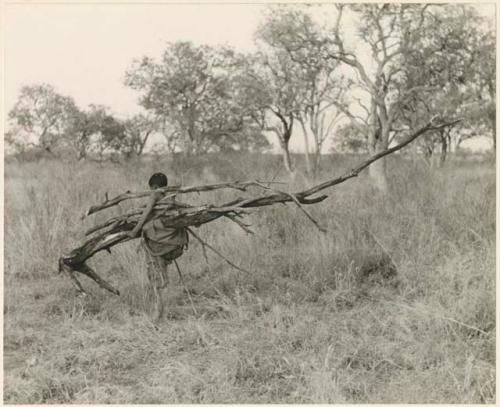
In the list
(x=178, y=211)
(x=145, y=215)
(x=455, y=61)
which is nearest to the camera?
(x=145, y=215)

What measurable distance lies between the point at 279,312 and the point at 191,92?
1537 centimetres

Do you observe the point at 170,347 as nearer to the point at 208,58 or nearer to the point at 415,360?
the point at 415,360

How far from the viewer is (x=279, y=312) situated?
147 inches

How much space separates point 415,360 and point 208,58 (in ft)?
54.2

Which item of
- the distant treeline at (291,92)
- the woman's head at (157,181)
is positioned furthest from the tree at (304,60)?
the woman's head at (157,181)

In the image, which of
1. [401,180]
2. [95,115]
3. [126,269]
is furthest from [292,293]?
[95,115]

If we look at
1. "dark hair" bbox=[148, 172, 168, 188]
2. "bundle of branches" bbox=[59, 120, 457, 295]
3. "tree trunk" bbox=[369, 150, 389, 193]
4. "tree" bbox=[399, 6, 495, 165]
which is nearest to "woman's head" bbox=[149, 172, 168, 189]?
"dark hair" bbox=[148, 172, 168, 188]

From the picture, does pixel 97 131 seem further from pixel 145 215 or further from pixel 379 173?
pixel 145 215

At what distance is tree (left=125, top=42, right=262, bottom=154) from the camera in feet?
58.6

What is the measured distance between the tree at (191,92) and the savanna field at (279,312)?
11930mm

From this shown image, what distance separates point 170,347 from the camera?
3363 mm

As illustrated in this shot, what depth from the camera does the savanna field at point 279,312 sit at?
2867 millimetres

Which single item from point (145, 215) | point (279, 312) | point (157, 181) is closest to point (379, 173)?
point (279, 312)

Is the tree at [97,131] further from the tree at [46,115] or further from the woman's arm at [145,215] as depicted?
the woman's arm at [145,215]
